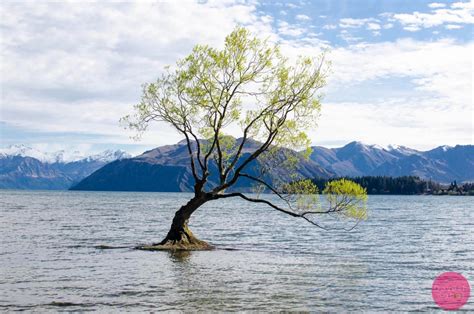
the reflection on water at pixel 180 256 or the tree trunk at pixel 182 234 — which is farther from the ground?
the tree trunk at pixel 182 234

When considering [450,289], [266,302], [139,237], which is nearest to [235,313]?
[266,302]

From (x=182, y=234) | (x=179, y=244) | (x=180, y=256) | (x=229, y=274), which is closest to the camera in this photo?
(x=229, y=274)

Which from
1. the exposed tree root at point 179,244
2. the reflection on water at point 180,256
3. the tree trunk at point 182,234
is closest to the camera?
the reflection on water at point 180,256

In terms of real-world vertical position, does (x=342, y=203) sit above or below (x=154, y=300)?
above

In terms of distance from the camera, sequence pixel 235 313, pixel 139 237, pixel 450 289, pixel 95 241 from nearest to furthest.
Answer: pixel 235 313, pixel 450 289, pixel 95 241, pixel 139 237

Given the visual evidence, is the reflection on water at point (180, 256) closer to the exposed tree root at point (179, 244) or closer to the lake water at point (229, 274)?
the lake water at point (229, 274)

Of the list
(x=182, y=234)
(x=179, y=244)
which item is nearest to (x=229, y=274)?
(x=179, y=244)

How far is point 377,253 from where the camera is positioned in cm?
4897

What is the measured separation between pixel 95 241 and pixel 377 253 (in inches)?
1159

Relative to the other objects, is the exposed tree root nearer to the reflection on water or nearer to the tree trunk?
the tree trunk

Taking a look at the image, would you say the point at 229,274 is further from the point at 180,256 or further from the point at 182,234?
the point at 182,234

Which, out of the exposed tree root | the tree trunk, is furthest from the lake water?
the tree trunk

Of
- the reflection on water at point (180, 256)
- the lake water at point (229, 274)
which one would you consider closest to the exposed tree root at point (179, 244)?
the reflection on water at point (180, 256)

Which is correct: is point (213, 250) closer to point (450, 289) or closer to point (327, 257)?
point (327, 257)
